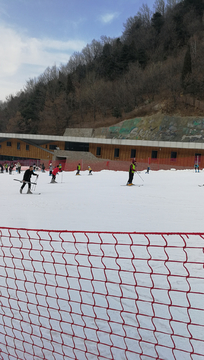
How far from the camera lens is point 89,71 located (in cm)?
7169

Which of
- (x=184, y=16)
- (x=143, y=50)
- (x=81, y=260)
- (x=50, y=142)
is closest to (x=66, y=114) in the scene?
(x=50, y=142)

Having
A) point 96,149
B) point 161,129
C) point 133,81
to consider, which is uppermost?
point 133,81

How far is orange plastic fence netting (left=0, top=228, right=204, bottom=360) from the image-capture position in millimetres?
2924

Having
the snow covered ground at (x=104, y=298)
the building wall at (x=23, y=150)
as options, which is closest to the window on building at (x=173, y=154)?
the building wall at (x=23, y=150)

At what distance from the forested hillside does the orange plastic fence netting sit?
41.5 m

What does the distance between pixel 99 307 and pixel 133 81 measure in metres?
56.4

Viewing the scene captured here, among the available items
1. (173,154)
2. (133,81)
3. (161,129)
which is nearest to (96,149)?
(161,129)

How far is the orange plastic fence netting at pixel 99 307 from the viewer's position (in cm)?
292

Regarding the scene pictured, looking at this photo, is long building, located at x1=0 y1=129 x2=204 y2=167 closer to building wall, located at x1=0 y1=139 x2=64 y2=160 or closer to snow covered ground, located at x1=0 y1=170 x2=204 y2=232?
building wall, located at x1=0 y1=139 x2=64 y2=160

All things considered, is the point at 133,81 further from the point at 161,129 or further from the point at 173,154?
the point at 173,154

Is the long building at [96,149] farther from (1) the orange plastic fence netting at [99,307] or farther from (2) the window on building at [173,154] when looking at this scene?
(1) the orange plastic fence netting at [99,307]

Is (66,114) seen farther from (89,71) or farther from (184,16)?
(184,16)

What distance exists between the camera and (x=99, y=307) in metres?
3.57

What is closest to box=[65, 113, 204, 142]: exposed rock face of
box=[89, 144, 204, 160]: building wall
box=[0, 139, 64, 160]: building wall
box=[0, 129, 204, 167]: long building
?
box=[89, 144, 204, 160]: building wall
